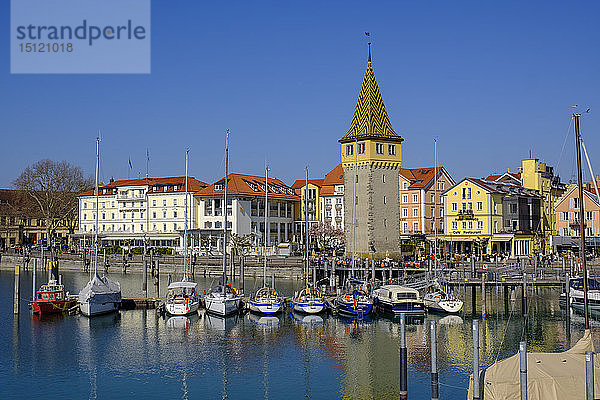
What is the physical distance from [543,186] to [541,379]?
80.3 meters

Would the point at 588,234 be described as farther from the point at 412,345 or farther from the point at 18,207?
the point at 18,207

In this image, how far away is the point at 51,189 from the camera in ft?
400

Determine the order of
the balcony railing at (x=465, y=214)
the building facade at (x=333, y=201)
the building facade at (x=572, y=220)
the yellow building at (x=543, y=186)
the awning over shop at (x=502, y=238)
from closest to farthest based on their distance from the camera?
the building facade at (x=572, y=220)
the awning over shop at (x=502, y=238)
the balcony railing at (x=465, y=214)
the yellow building at (x=543, y=186)
the building facade at (x=333, y=201)

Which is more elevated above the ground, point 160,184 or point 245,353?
point 160,184

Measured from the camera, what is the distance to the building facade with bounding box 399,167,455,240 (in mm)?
103188

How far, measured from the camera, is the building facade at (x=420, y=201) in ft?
339

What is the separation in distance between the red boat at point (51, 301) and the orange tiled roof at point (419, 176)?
6097cm

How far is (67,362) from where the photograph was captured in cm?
3844

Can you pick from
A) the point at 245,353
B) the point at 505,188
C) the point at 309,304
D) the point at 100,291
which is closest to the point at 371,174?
the point at 505,188

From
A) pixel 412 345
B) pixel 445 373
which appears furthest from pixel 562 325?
pixel 445 373

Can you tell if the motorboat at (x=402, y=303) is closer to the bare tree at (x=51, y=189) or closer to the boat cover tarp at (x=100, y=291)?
the boat cover tarp at (x=100, y=291)

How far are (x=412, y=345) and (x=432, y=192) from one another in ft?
209

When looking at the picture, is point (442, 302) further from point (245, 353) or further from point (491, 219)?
point (491, 219)

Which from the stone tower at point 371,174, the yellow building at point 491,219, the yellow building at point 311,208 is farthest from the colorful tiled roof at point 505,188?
the yellow building at point 311,208
